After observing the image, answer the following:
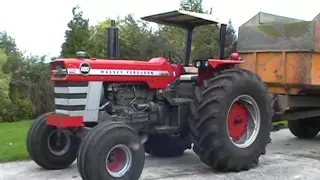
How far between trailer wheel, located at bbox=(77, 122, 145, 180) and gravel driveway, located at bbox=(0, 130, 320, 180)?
0.59 meters

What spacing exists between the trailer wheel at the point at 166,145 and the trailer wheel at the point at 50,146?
1386mm

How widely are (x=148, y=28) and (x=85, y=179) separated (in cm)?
2044

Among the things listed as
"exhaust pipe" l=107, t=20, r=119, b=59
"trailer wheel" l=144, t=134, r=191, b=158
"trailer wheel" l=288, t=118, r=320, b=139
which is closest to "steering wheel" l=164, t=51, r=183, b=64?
"exhaust pipe" l=107, t=20, r=119, b=59

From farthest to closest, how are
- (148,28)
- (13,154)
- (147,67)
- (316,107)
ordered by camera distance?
(148,28)
(316,107)
(13,154)
(147,67)

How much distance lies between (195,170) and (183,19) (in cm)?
245

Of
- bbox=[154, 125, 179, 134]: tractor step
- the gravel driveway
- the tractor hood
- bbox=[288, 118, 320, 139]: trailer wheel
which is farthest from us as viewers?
bbox=[288, 118, 320, 139]: trailer wheel

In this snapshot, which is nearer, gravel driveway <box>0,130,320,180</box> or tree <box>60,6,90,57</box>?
gravel driveway <box>0,130,320,180</box>

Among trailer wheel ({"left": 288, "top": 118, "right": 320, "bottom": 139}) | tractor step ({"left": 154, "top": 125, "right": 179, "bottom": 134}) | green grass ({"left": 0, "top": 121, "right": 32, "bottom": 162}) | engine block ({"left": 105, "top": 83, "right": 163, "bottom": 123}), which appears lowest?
green grass ({"left": 0, "top": 121, "right": 32, "bottom": 162})

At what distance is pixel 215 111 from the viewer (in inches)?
285

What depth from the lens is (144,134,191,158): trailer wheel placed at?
853cm

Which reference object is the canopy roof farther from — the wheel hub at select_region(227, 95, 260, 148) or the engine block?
the wheel hub at select_region(227, 95, 260, 148)

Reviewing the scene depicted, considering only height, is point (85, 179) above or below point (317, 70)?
below

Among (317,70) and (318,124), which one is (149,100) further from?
(318,124)

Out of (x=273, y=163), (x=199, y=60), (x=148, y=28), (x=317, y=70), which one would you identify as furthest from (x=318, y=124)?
(x=148, y=28)
